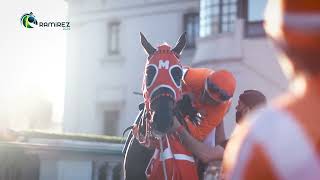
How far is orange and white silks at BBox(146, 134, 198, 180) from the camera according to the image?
334 centimetres

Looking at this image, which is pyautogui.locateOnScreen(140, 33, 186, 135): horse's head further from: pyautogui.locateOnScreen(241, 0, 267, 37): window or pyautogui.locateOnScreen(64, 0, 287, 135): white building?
pyautogui.locateOnScreen(64, 0, 287, 135): white building

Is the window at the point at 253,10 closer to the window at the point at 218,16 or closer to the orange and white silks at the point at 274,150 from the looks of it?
the window at the point at 218,16

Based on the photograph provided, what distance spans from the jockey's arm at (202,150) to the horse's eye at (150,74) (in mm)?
363

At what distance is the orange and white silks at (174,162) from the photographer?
334cm

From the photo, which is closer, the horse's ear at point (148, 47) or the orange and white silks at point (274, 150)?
the orange and white silks at point (274, 150)

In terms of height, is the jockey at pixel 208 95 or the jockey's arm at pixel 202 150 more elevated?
the jockey at pixel 208 95

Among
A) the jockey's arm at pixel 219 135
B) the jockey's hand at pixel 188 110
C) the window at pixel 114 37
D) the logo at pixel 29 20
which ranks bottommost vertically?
the jockey's arm at pixel 219 135

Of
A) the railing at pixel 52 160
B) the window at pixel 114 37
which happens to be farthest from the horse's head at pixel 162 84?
the window at pixel 114 37

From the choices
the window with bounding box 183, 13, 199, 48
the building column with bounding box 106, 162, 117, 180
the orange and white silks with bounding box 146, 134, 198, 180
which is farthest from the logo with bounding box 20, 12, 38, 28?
the window with bounding box 183, 13, 199, 48

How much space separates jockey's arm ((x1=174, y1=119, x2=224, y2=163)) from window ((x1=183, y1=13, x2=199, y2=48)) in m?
19.8

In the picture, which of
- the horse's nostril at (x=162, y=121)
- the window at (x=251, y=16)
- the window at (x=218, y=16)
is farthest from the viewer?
the window at (x=218, y=16)

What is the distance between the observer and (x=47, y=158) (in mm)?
7070

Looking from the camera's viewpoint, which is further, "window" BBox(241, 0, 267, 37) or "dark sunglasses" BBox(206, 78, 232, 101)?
"window" BBox(241, 0, 267, 37)

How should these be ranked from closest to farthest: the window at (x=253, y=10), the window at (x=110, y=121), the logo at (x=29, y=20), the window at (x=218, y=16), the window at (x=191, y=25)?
1. the logo at (x=29, y=20)
2. the window at (x=253, y=10)
3. the window at (x=218, y=16)
4. the window at (x=191, y=25)
5. the window at (x=110, y=121)
